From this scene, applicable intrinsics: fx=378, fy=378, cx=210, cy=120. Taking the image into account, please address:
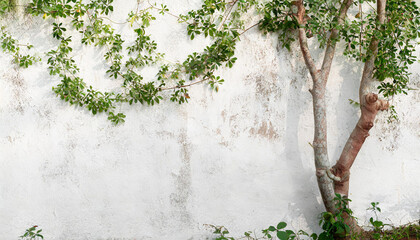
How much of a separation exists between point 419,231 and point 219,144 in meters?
1.81

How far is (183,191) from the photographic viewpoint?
3.23 meters

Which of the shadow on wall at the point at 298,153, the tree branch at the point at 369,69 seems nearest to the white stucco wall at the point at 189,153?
the shadow on wall at the point at 298,153

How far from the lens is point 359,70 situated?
3.21m

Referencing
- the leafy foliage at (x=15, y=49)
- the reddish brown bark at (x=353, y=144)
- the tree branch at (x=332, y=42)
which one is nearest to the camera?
the reddish brown bark at (x=353, y=144)

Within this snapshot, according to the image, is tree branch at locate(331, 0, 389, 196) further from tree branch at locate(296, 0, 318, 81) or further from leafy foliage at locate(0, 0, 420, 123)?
tree branch at locate(296, 0, 318, 81)

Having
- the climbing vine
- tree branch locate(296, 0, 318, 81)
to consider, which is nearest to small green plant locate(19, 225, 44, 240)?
the climbing vine

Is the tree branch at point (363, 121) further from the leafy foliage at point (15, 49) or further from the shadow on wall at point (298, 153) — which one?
the leafy foliage at point (15, 49)

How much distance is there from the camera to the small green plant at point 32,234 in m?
3.09

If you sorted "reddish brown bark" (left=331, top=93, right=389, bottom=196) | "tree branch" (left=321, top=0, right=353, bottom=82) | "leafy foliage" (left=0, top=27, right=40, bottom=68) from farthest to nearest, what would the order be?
"leafy foliage" (left=0, top=27, right=40, bottom=68) → "tree branch" (left=321, top=0, right=353, bottom=82) → "reddish brown bark" (left=331, top=93, right=389, bottom=196)

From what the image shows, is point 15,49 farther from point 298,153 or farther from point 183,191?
point 298,153

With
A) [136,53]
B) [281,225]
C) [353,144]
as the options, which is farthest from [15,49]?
[353,144]

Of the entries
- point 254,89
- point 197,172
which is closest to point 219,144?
point 197,172

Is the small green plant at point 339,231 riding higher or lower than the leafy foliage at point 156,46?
lower

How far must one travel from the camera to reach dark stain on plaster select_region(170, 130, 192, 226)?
3.22m
